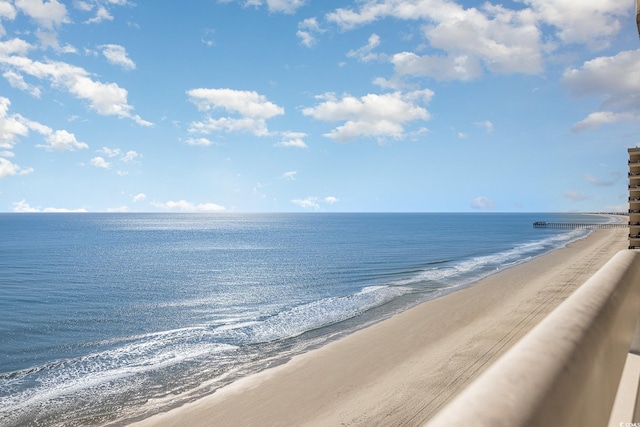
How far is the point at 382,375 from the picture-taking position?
510 inches

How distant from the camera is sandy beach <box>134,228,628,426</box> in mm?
10562

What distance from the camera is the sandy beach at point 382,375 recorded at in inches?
416

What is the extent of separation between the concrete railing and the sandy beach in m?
8.59

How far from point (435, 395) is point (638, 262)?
8.55 m

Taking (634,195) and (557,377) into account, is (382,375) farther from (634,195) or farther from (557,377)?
(557,377)

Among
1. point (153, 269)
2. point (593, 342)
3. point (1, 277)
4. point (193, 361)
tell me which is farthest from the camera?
point (153, 269)

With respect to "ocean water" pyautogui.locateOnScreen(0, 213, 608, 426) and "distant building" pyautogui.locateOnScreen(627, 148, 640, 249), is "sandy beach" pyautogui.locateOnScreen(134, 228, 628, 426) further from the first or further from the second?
"distant building" pyautogui.locateOnScreen(627, 148, 640, 249)

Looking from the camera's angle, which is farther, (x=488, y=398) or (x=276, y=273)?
(x=276, y=273)

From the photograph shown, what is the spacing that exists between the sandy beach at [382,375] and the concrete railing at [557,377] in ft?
28.2

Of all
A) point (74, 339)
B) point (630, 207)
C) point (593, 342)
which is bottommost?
point (74, 339)

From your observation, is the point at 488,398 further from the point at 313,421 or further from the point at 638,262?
the point at 313,421

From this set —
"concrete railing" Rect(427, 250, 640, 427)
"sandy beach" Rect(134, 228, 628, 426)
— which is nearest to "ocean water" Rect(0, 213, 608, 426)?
"sandy beach" Rect(134, 228, 628, 426)

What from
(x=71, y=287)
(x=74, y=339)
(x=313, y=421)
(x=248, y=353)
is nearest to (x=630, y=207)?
(x=313, y=421)

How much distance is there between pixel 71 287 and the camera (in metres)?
31.0
